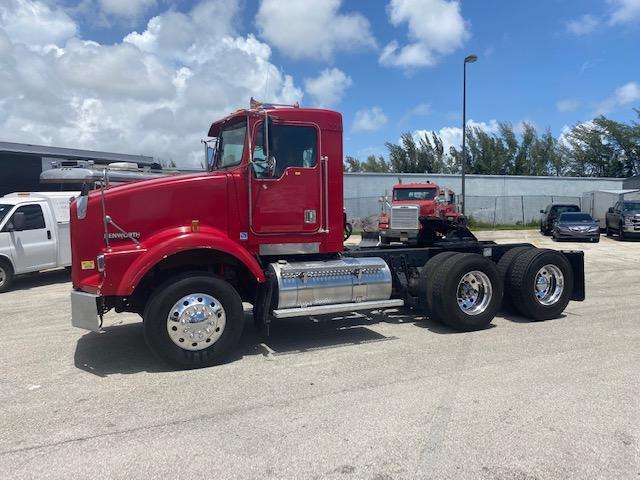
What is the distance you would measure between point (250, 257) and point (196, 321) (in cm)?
96

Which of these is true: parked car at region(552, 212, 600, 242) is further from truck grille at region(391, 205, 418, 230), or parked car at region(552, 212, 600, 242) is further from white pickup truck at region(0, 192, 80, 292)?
white pickup truck at region(0, 192, 80, 292)

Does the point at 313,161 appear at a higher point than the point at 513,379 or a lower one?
higher

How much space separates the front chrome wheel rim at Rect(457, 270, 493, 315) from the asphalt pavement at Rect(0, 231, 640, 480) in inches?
15.4

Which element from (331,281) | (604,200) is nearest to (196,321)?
(331,281)

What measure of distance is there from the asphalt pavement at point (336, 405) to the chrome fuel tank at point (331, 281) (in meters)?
0.58

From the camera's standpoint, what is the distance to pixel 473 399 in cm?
475

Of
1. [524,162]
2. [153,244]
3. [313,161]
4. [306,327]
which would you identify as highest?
[524,162]

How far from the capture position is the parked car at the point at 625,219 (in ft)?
81.8

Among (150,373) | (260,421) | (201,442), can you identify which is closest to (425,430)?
(260,421)

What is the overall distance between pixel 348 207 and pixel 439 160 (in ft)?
78.3

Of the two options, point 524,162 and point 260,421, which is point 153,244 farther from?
point 524,162

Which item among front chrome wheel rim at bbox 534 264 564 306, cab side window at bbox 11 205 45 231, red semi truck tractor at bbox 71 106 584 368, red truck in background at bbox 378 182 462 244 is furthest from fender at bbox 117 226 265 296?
red truck in background at bbox 378 182 462 244

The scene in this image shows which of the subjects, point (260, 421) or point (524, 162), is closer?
point (260, 421)

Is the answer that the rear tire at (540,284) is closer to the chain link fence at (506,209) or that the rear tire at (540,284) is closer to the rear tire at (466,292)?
the rear tire at (466,292)
